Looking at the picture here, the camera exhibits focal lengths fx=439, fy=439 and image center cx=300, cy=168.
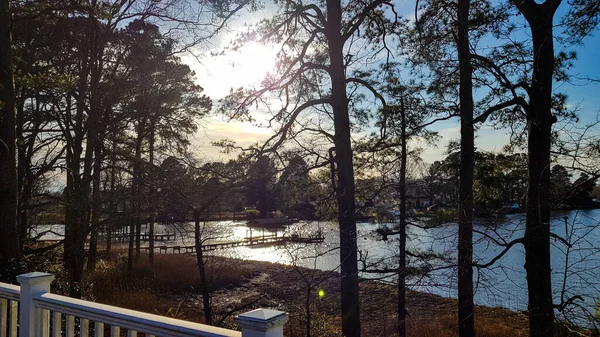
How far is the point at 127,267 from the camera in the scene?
17.2 meters

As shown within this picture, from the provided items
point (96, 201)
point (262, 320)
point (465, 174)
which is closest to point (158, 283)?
point (96, 201)

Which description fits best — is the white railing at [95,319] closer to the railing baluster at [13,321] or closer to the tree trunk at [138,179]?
the railing baluster at [13,321]

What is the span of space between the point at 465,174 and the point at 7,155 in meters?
7.77

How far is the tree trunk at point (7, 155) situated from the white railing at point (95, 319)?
151 inches

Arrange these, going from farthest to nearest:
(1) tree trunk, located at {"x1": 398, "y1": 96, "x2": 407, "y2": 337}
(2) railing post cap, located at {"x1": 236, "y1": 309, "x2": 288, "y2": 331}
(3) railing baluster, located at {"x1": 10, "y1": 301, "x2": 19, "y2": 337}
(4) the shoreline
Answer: (4) the shoreline → (1) tree trunk, located at {"x1": 398, "y1": 96, "x2": 407, "y2": 337} → (3) railing baluster, located at {"x1": 10, "y1": 301, "x2": 19, "y2": 337} → (2) railing post cap, located at {"x1": 236, "y1": 309, "x2": 288, "y2": 331}

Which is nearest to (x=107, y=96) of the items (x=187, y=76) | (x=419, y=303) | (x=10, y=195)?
(x=187, y=76)

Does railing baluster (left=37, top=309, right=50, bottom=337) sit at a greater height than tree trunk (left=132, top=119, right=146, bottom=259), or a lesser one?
lesser

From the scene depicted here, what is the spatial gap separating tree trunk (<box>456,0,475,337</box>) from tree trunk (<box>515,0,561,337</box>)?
31.6 inches

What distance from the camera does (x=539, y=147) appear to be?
661cm

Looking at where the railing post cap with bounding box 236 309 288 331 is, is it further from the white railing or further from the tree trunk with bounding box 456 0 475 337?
the tree trunk with bounding box 456 0 475 337

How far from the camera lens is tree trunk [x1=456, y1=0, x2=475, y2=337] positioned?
20.8 ft

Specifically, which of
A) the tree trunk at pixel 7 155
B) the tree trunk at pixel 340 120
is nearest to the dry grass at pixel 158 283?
the tree trunk at pixel 7 155

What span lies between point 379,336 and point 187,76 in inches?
387

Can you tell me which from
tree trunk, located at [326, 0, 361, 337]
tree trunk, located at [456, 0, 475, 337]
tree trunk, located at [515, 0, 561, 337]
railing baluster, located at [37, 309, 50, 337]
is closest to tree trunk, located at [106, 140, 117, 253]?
tree trunk, located at [326, 0, 361, 337]
